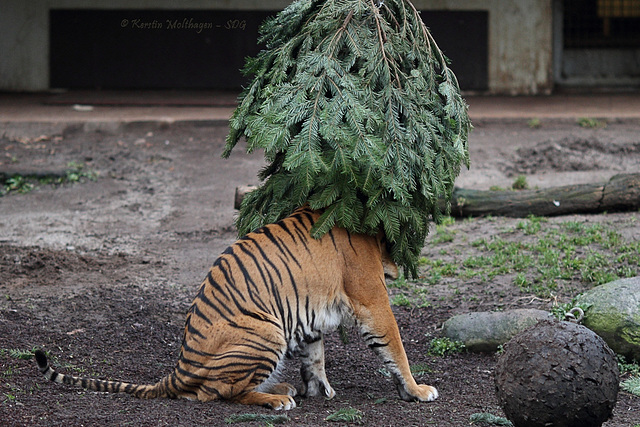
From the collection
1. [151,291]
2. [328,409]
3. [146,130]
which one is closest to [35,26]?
[146,130]

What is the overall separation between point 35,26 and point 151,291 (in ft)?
36.9

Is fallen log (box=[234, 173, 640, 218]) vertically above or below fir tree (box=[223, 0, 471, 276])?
below

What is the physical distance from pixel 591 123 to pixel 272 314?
10.0 m

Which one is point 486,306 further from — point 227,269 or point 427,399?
point 227,269

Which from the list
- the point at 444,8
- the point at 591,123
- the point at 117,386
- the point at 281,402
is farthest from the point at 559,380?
the point at 444,8

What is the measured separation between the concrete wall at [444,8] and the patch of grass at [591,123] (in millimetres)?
3453

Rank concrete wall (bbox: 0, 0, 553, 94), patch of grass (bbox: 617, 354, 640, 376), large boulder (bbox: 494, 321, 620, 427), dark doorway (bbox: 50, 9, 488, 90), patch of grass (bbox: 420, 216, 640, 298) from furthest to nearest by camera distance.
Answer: dark doorway (bbox: 50, 9, 488, 90) → concrete wall (bbox: 0, 0, 553, 94) → patch of grass (bbox: 420, 216, 640, 298) → patch of grass (bbox: 617, 354, 640, 376) → large boulder (bbox: 494, 321, 620, 427)

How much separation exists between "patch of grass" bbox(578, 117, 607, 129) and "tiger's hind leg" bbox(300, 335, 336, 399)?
374 inches

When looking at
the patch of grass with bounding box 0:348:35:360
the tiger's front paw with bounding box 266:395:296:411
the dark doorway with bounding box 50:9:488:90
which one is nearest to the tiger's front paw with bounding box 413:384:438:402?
the tiger's front paw with bounding box 266:395:296:411

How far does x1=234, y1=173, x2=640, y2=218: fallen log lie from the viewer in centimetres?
834

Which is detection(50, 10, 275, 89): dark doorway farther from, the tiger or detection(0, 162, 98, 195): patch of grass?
the tiger

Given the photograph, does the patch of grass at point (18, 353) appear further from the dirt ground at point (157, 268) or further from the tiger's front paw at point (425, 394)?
the tiger's front paw at point (425, 394)

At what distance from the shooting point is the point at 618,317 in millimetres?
5273

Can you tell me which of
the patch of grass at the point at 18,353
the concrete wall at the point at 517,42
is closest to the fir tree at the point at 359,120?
the patch of grass at the point at 18,353
